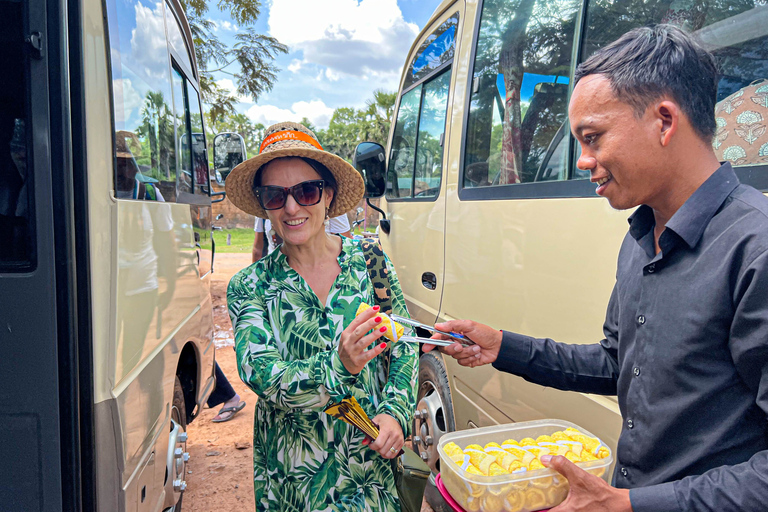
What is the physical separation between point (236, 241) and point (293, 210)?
834 inches

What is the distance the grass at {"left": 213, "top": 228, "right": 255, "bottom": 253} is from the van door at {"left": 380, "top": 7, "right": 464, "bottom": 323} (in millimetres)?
15061

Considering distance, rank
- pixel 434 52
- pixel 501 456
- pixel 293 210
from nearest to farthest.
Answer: pixel 501 456 → pixel 293 210 → pixel 434 52

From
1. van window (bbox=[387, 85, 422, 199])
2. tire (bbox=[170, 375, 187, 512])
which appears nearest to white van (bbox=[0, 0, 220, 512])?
tire (bbox=[170, 375, 187, 512])

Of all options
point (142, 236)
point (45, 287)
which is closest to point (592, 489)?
point (45, 287)

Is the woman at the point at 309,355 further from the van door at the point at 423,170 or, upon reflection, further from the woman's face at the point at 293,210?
the van door at the point at 423,170

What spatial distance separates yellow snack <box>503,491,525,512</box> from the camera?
121cm

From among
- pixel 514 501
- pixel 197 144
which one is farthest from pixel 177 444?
pixel 197 144

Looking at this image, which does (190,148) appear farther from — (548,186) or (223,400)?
(548,186)

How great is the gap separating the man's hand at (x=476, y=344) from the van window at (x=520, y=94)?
661 millimetres

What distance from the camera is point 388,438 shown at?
5.72 ft

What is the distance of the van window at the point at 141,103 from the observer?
1.73 m

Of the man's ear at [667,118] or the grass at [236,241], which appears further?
the grass at [236,241]

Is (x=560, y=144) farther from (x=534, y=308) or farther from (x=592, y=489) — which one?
(x=592, y=489)

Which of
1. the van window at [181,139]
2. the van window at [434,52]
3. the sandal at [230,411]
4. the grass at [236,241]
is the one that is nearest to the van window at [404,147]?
the van window at [434,52]
